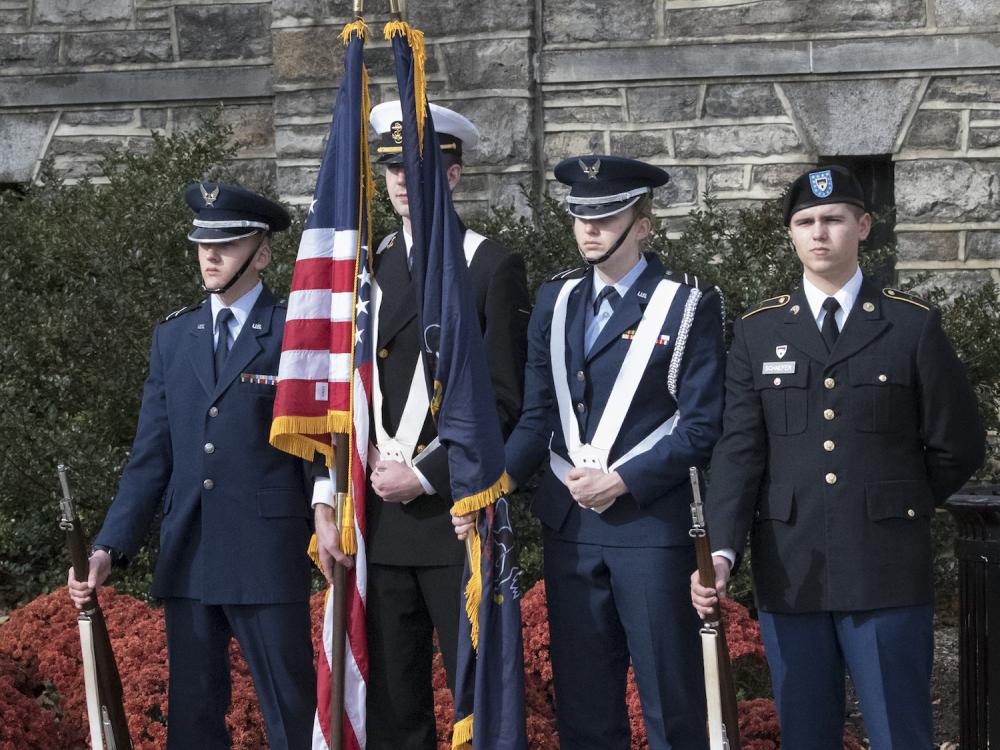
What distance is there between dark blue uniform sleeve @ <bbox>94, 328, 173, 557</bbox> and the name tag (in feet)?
5.88

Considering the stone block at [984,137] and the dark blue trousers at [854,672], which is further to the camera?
the stone block at [984,137]

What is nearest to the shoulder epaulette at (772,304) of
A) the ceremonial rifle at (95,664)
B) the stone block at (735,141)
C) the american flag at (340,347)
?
the american flag at (340,347)

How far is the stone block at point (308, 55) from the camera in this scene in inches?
337

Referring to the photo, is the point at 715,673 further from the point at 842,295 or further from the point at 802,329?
the point at 842,295

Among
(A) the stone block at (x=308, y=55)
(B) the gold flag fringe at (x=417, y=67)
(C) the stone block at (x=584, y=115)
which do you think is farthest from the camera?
(A) the stone block at (x=308, y=55)

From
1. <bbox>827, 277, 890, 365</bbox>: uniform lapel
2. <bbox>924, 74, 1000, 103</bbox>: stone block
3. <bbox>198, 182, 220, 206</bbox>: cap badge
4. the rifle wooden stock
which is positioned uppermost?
<bbox>924, 74, 1000, 103</bbox>: stone block

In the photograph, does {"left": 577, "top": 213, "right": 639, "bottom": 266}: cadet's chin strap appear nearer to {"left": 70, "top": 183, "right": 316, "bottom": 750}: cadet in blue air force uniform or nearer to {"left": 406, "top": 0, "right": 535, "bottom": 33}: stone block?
{"left": 70, "top": 183, "right": 316, "bottom": 750}: cadet in blue air force uniform

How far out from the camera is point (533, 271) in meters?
6.50

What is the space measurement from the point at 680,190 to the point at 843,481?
465 centimetres

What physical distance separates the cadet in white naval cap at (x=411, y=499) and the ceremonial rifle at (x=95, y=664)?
27.9 inches

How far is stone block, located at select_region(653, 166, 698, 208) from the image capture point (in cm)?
834

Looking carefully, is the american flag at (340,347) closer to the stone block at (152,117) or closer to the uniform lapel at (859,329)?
the uniform lapel at (859,329)

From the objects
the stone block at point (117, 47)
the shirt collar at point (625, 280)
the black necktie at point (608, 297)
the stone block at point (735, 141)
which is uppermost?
the stone block at point (117, 47)

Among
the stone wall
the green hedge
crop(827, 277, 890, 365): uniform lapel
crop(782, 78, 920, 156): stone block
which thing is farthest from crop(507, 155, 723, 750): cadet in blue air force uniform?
crop(782, 78, 920, 156): stone block
